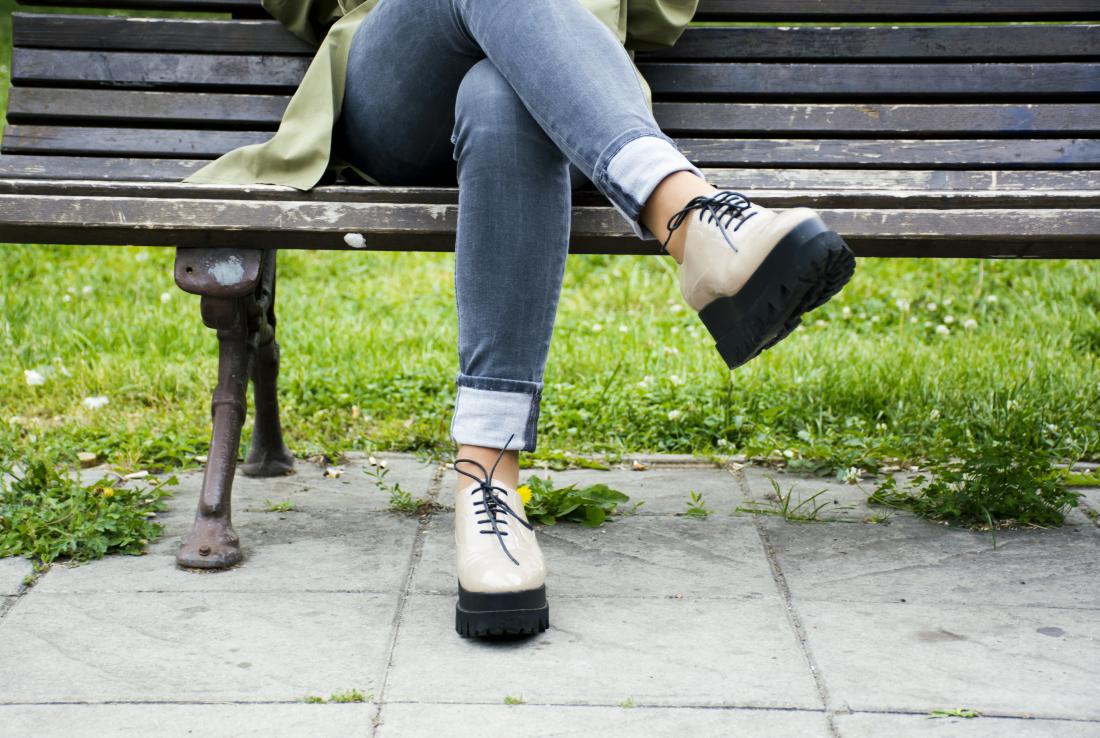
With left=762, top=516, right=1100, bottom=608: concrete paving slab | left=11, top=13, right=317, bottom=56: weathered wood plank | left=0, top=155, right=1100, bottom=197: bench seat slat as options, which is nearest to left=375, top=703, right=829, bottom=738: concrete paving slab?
left=762, top=516, right=1100, bottom=608: concrete paving slab

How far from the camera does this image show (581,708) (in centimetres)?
149

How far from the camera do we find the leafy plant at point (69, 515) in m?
2.07

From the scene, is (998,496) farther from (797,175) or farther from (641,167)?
(641,167)

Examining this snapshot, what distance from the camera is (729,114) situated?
2.54m

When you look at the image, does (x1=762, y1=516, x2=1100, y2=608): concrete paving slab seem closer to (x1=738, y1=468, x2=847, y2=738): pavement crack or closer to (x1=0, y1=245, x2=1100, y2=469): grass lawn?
(x1=738, y1=468, x2=847, y2=738): pavement crack

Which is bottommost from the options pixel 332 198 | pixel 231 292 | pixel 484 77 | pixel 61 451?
pixel 61 451

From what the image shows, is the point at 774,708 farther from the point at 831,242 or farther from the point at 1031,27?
the point at 1031,27

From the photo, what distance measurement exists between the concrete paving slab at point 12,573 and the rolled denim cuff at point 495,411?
2.48 feet

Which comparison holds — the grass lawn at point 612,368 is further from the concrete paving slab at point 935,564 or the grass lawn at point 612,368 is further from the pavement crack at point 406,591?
the concrete paving slab at point 935,564

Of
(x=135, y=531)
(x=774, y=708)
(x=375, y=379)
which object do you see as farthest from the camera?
(x=375, y=379)

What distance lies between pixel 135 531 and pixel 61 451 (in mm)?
662

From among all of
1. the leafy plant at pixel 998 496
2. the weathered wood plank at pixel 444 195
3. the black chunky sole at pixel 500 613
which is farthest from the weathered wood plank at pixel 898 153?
the black chunky sole at pixel 500 613

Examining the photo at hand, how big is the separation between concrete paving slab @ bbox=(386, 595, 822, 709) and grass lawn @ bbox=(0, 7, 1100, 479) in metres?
0.96

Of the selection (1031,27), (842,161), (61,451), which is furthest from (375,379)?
(1031,27)
